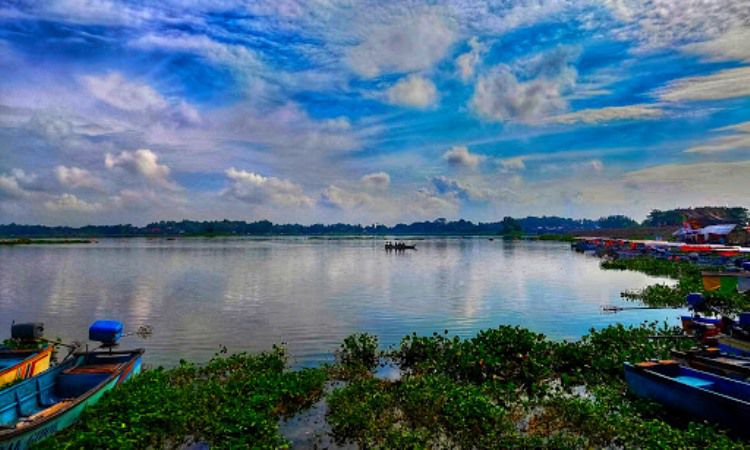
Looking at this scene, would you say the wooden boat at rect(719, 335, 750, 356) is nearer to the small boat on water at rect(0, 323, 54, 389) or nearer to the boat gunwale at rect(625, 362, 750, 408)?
the boat gunwale at rect(625, 362, 750, 408)

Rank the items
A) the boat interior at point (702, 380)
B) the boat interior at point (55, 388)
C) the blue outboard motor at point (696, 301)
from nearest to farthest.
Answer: the boat interior at point (55, 388) < the boat interior at point (702, 380) < the blue outboard motor at point (696, 301)

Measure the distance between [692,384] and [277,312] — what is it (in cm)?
2517

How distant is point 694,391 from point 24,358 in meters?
21.8

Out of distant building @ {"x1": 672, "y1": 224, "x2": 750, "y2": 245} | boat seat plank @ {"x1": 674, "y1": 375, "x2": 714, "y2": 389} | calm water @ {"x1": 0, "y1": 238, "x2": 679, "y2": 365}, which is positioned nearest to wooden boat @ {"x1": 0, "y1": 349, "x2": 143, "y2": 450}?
calm water @ {"x1": 0, "y1": 238, "x2": 679, "y2": 365}

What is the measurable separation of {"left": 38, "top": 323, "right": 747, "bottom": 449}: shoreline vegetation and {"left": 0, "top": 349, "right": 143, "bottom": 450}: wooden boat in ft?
1.59

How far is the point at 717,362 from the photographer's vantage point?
1488 centimetres

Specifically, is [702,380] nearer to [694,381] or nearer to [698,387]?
[694,381]

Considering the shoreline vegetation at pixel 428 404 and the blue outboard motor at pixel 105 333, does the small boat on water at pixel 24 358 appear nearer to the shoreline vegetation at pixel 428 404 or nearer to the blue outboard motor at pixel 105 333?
the blue outboard motor at pixel 105 333

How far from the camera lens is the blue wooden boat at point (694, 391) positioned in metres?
12.1

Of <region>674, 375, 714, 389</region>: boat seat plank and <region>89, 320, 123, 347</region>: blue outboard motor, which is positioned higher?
<region>89, 320, 123, 347</region>: blue outboard motor

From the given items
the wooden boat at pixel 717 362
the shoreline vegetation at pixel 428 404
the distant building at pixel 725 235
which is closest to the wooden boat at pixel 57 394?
the shoreline vegetation at pixel 428 404

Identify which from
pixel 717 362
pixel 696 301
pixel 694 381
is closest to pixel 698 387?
pixel 694 381

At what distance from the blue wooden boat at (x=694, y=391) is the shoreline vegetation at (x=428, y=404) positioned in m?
0.46

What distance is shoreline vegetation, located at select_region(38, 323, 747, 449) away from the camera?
38.1ft
